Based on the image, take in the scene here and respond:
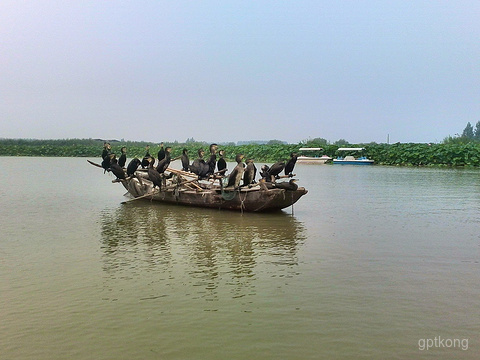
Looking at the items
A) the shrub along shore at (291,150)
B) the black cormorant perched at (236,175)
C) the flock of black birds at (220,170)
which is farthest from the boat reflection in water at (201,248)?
the shrub along shore at (291,150)

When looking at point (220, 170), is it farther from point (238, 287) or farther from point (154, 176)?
point (238, 287)

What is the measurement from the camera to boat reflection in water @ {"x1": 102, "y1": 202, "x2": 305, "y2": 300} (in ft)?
26.0

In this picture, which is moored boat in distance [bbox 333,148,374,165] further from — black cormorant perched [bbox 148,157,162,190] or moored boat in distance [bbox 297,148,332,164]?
black cormorant perched [bbox 148,157,162,190]

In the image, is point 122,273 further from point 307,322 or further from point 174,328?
point 307,322

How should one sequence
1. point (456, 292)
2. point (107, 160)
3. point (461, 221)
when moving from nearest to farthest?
point (456, 292) → point (461, 221) → point (107, 160)

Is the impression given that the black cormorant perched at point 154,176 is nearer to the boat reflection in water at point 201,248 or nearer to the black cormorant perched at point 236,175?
the boat reflection in water at point 201,248

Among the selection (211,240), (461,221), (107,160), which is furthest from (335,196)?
(211,240)

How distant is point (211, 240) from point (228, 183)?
424 cm

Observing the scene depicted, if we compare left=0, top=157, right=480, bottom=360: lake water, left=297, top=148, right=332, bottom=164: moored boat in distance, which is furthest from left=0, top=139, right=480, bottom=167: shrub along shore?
left=0, top=157, right=480, bottom=360: lake water

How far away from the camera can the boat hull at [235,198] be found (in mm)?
14617

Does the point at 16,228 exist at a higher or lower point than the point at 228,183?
lower

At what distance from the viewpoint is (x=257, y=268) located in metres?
8.59

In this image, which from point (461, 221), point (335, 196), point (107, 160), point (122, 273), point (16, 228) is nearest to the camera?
point (122, 273)

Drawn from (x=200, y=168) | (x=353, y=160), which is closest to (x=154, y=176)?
(x=200, y=168)
